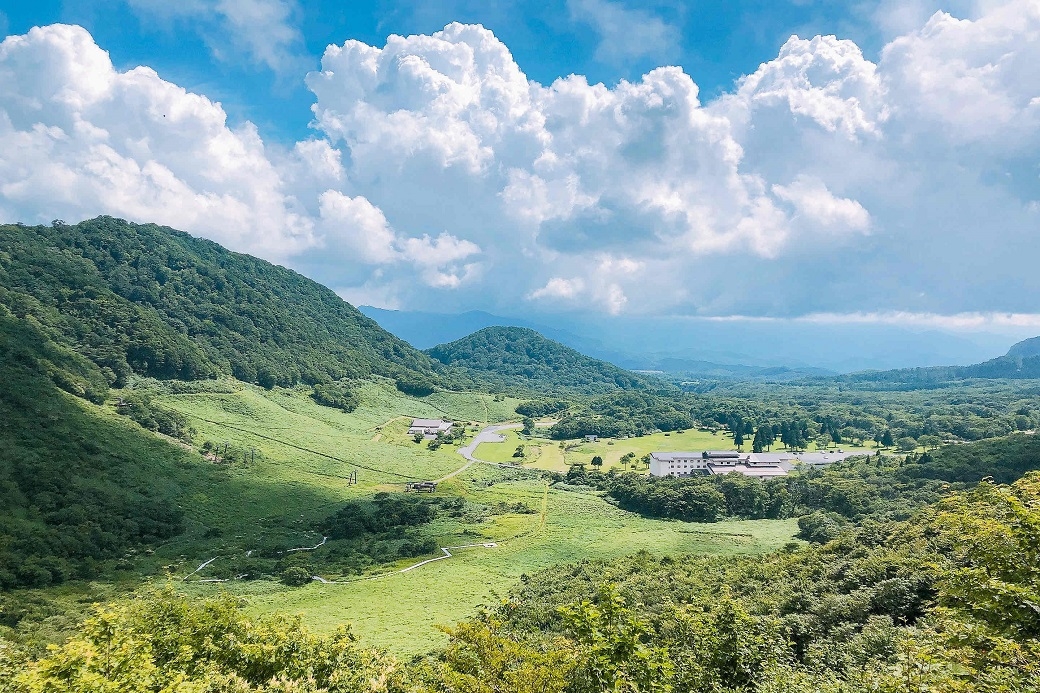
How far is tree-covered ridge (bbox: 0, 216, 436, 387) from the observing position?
114188mm

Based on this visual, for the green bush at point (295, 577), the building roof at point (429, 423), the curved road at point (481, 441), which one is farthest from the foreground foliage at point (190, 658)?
the building roof at point (429, 423)

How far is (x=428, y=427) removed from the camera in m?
148

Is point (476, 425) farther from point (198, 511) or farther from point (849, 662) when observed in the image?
point (849, 662)

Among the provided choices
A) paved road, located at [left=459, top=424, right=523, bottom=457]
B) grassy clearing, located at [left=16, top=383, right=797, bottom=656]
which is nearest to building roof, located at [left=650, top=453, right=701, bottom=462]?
grassy clearing, located at [left=16, top=383, right=797, bottom=656]

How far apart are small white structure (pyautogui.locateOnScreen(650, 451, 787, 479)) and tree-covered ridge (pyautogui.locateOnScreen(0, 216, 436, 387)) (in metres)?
109

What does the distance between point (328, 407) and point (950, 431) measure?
167 m

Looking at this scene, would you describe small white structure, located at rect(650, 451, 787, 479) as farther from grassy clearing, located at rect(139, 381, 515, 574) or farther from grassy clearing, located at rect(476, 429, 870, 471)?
grassy clearing, located at rect(139, 381, 515, 574)

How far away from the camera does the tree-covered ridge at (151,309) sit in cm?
11419

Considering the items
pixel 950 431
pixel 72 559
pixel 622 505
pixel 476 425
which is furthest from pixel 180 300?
pixel 950 431

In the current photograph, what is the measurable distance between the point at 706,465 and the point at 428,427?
7425cm

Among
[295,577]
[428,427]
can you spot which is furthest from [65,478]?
[428,427]

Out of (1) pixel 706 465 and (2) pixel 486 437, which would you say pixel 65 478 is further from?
(1) pixel 706 465

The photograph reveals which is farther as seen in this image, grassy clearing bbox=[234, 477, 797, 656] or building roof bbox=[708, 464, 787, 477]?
building roof bbox=[708, 464, 787, 477]

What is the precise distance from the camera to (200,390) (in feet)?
399
